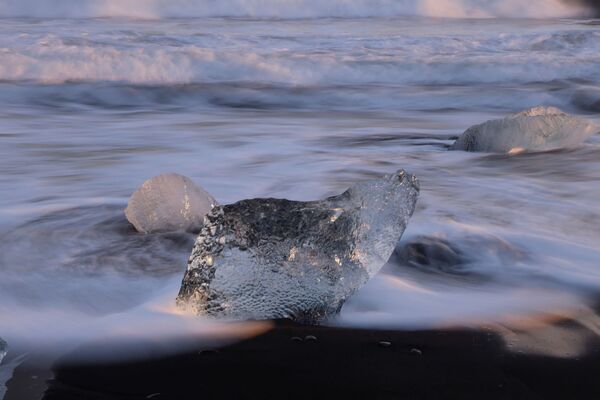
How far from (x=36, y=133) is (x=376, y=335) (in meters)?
3.62

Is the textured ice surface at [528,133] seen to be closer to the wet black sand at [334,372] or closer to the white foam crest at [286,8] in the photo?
the wet black sand at [334,372]

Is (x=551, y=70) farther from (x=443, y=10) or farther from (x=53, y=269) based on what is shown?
(x=443, y=10)

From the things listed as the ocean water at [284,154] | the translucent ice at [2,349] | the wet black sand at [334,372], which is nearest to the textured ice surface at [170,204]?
the ocean water at [284,154]

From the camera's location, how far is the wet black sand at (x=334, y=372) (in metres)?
1.27

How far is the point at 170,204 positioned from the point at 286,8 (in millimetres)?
13144

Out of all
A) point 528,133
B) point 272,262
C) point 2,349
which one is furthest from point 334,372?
point 528,133

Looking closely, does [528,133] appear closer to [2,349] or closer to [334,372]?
[334,372]

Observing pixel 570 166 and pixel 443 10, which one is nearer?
pixel 570 166

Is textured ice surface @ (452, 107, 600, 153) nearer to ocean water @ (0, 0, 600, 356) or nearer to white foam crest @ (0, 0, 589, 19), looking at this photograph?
ocean water @ (0, 0, 600, 356)

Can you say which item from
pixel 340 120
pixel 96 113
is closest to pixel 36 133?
pixel 96 113

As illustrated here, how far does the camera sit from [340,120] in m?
5.48

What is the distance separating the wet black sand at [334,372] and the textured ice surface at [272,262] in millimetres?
63

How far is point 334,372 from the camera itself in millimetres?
1344

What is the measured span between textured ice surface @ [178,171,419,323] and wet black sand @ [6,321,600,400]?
0.06 meters
